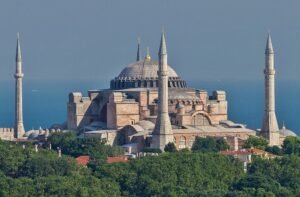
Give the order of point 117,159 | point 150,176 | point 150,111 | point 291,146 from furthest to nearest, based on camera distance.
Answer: point 150,111 → point 291,146 → point 117,159 → point 150,176

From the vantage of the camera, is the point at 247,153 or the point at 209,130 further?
the point at 209,130

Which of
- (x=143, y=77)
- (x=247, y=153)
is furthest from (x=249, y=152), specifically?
(x=143, y=77)

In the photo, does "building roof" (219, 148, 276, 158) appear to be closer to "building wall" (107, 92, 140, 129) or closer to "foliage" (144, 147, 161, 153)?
"foliage" (144, 147, 161, 153)

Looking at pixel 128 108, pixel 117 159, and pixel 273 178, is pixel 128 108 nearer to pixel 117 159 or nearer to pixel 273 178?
pixel 117 159

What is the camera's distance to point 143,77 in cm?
7981

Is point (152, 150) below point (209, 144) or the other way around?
below

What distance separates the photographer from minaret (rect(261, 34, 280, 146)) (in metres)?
77.2

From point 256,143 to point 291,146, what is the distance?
1.70 m

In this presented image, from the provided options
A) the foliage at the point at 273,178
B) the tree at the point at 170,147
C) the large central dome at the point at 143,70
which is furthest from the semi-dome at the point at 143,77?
the foliage at the point at 273,178

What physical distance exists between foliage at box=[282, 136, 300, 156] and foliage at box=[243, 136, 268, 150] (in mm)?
772

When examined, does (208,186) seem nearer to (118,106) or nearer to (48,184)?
(48,184)

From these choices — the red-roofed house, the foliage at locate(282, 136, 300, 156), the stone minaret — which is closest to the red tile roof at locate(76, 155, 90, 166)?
the stone minaret

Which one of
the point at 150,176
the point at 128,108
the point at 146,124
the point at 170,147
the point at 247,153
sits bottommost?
the point at 150,176

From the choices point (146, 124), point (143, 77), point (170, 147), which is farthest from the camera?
point (143, 77)
